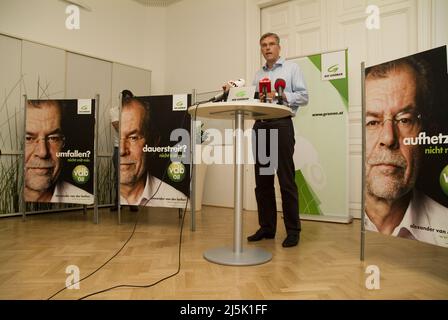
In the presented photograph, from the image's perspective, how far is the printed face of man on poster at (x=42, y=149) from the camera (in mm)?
3244

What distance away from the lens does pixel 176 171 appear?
2.90 meters

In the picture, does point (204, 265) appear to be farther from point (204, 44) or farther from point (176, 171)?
point (204, 44)

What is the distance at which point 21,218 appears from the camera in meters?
3.44

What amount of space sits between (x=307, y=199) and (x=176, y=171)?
139cm

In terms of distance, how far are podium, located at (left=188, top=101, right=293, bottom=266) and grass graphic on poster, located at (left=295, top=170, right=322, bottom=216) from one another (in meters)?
1.46

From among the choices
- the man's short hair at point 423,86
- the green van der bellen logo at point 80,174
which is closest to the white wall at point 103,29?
the green van der bellen logo at point 80,174

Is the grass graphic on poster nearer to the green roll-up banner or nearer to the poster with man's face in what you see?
the green roll-up banner

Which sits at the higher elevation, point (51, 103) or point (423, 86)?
point (51, 103)

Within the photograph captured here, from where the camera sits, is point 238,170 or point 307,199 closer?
point 238,170

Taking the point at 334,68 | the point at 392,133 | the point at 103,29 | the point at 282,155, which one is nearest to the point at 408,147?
the point at 392,133

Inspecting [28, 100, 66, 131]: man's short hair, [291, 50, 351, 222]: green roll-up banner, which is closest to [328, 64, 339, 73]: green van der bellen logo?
[291, 50, 351, 222]: green roll-up banner

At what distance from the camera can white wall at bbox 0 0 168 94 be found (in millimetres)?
3721

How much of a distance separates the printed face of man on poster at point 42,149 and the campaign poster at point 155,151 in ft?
2.29
